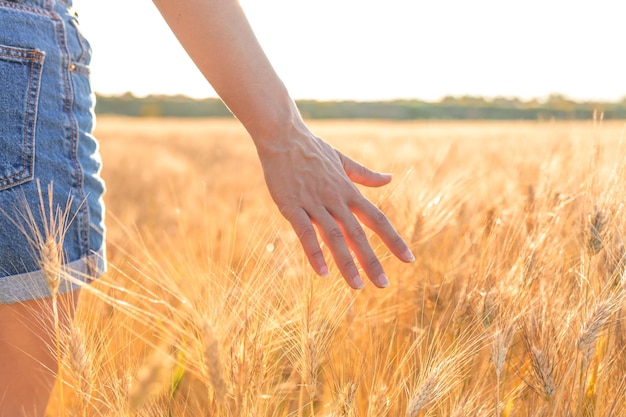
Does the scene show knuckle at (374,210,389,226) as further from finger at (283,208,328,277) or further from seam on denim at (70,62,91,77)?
seam on denim at (70,62,91,77)

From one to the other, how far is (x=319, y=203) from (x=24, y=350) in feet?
1.48

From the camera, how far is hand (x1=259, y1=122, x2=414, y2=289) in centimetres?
81

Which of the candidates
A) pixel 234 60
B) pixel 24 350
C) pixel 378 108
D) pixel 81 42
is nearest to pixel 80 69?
pixel 81 42

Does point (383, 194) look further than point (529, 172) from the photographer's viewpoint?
No

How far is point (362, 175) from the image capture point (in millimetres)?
929

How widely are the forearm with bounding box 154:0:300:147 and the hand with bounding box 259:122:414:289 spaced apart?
0.03 meters

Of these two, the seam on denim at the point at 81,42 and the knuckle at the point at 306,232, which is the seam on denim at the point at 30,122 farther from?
the knuckle at the point at 306,232

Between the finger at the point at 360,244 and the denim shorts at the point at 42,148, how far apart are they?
0.32 metres

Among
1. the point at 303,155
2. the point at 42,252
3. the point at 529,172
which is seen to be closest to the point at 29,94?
the point at 42,252

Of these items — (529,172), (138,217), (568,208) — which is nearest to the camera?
(568,208)

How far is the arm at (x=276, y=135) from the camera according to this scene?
81 centimetres

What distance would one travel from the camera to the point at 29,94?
83 centimetres

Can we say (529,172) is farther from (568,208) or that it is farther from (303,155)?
(303,155)

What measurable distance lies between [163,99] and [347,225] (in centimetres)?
4106
